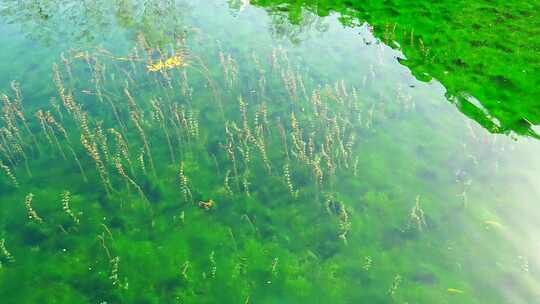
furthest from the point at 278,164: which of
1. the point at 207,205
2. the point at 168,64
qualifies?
the point at 168,64

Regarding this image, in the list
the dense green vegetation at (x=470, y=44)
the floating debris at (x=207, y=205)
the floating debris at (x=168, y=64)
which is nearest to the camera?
the floating debris at (x=207, y=205)

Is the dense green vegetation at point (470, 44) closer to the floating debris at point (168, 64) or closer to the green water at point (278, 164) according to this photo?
the green water at point (278, 164)

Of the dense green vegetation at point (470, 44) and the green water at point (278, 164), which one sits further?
the dense green vegetation at point (470, 44)

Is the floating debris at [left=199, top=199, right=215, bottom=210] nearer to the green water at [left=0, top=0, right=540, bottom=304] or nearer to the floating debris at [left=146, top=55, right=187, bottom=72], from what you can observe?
the green water at [left=0, top=0, right=540, bottom=304]

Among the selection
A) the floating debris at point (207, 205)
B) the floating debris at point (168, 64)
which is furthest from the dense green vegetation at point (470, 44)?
the floating debris at point (207, 205)

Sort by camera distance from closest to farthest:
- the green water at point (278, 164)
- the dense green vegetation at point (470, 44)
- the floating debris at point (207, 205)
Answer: the green water at point (278, 164), the floating debris at point (207, 205), the dense green vegetation at point (470, 44)

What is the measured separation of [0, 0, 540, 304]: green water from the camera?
5.00m

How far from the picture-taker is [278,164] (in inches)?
261

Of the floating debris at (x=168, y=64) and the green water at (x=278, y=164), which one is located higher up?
the floating debris at (x=168, y=64)

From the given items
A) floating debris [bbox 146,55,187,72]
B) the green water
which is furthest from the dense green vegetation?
floating debris [bbox 146,55,187,72]

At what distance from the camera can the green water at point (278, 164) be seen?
16.4 feet

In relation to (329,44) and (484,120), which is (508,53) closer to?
(484,120)

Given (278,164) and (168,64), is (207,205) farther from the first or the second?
(168,64)

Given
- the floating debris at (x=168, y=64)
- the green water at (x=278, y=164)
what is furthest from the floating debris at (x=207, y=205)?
the floating debris at (x=168, y=64)
